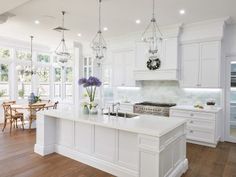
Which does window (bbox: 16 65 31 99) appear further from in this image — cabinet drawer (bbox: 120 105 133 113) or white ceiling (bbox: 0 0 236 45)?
cabinet drawer (bbox: 120 105 133 113)

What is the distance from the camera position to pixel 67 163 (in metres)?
3.44

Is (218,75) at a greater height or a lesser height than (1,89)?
greater

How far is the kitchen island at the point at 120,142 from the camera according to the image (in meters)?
2.40

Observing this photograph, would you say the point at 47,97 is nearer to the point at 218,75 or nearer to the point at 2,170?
the point at 2,170

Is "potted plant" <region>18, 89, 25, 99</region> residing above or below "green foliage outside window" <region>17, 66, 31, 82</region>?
below

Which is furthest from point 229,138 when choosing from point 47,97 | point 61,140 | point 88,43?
point 47,97

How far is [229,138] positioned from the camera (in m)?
4.91

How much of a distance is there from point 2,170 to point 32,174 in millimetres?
597

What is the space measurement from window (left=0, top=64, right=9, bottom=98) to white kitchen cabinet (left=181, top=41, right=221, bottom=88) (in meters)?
6.58

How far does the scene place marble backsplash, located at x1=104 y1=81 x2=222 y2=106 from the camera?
16.6 feet

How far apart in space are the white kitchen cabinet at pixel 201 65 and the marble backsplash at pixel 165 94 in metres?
0.40

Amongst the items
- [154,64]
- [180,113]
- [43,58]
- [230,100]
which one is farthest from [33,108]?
[230,100]

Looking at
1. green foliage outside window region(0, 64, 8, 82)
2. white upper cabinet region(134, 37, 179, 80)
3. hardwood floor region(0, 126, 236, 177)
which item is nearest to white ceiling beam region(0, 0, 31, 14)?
hardwood floor region(0, 126, 236, 177)

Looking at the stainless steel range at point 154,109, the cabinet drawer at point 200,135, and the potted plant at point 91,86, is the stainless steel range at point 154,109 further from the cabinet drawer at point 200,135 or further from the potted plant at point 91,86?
the potted plant at point 91,86
